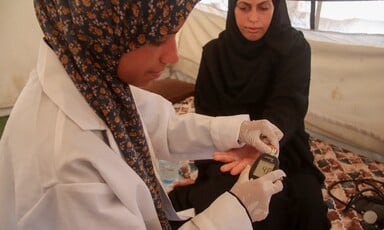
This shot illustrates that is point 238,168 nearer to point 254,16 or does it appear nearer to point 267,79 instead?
point 267,79

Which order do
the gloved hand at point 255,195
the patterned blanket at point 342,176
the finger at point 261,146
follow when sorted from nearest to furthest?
the gloved hand at point 255,195, the finger at point 261,146, the patterned blanket at point 342,176

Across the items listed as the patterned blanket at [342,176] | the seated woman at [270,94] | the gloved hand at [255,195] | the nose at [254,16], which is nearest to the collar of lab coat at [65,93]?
the gloved hand at [255,195]

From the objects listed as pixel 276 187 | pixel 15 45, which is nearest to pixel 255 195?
pixel 276 187

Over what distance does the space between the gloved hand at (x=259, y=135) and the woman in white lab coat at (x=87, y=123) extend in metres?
0.29

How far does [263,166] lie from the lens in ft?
3.11

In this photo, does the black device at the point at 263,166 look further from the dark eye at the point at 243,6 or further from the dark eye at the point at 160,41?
the dark eye at the point at 243,6

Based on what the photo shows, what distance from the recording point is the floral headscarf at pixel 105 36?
0.57 metres

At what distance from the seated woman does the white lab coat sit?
0.61 metres

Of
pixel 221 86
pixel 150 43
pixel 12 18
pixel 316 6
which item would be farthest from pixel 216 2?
pixel 150 43

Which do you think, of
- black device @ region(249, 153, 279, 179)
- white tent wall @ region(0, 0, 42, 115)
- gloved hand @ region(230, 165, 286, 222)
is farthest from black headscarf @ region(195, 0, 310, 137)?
white tent wall @ region(0, 0, 42, 115)

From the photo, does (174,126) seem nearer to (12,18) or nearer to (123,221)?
(123,221)

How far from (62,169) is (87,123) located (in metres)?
0.10

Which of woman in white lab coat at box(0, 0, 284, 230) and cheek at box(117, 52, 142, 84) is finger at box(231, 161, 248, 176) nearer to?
woman in white lab coat at box(0, 0, 284, 230)

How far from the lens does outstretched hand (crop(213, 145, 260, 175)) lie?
3.51 ft
